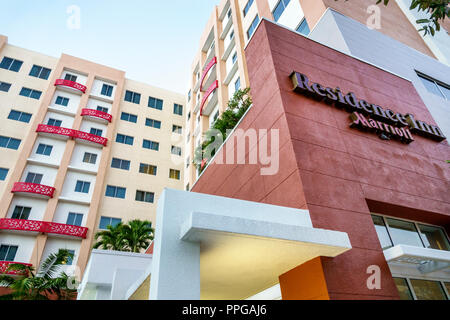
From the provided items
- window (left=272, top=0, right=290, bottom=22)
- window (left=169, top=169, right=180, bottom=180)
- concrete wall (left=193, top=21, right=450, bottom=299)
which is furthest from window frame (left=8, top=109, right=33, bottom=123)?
concrete wall (left=193, top=21, right=450, bottom=299)

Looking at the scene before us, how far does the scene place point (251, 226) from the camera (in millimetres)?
5930

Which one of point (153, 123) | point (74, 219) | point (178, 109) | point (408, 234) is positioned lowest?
point (408, 234)

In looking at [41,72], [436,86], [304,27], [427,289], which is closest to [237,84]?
[304,27]

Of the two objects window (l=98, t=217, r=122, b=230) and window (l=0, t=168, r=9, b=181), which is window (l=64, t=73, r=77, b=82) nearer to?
window (l=0, t=168, r=9, b=181)

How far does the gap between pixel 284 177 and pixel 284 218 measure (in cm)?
162

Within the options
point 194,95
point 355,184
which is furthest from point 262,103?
point 194,95

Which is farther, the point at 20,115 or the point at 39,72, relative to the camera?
the point at 39,72

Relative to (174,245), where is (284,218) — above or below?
above

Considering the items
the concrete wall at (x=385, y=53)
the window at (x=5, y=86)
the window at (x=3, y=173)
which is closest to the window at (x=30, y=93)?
the window at (x=5, y=86)

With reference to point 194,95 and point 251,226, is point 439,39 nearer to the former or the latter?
point 194,95

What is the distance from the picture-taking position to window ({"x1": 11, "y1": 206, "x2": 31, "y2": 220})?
25.9 meters

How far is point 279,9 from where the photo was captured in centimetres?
2059

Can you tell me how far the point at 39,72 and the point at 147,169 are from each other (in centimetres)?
1691

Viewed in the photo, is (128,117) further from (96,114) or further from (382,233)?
(382,233)
